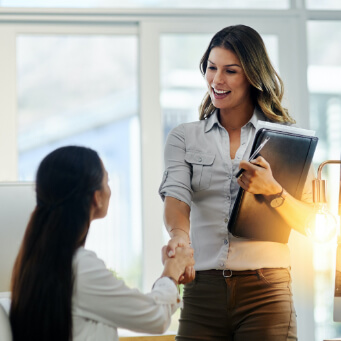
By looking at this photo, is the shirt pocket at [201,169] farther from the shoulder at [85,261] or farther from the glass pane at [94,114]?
the glass pane at [94,114]

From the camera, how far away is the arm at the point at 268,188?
5.84ft

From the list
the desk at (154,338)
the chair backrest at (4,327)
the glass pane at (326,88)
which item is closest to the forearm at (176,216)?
the chair backrest at (4,327)

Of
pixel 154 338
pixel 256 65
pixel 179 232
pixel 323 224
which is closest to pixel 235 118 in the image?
pixel 256 65

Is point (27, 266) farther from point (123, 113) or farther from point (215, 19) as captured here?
point (215, 19)

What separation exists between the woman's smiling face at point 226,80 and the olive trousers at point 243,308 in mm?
513

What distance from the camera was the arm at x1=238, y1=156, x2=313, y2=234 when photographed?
Result: 5.84ft

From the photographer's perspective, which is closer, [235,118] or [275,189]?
[275,189]

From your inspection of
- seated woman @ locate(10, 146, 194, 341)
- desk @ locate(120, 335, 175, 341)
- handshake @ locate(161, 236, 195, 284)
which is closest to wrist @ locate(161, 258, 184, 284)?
handshake @ locate(161, 236, 195, 284)

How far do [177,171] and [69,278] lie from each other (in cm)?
58

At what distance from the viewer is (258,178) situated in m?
1.78

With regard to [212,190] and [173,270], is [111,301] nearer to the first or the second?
[173,270]

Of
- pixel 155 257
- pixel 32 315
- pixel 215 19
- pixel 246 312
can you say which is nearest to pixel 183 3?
pixel 215 19

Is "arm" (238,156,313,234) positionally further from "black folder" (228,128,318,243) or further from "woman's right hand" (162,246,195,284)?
"woman's right hand" (162,246,195,284)

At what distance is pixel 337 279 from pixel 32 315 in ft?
2.57
